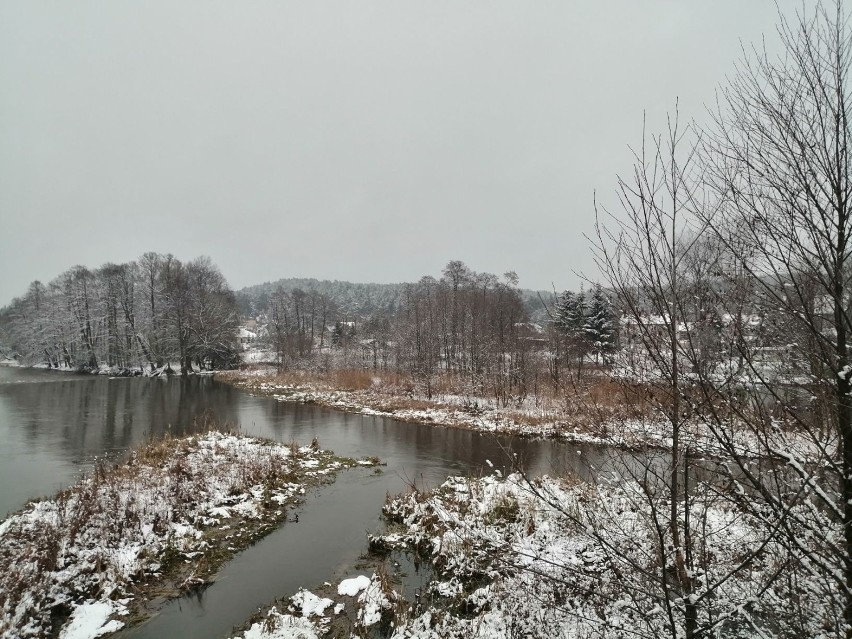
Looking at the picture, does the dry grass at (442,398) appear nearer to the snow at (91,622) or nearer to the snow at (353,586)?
the snow at (353,586)

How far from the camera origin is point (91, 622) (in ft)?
18.4

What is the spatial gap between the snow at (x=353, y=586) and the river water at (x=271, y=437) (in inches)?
16.3

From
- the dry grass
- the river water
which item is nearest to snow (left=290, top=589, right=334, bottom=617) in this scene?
the river water

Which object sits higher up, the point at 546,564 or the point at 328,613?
Answer: the point at 546,564

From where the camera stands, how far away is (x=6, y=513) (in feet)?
28.6

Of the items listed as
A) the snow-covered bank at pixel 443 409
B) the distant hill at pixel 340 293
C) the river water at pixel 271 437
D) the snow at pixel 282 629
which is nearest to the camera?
the snow at pixel 282 629

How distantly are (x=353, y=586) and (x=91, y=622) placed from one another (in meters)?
3.34

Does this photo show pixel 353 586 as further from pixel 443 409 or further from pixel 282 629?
pixel 443 409

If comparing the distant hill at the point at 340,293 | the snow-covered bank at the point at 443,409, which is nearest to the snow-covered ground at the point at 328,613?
the snow-covered bank at the point at 443,409

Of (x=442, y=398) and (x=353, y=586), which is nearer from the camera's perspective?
(x=353, y=586)

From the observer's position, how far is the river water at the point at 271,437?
21.3 ft

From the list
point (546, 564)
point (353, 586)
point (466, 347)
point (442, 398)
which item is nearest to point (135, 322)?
point (466, 347)

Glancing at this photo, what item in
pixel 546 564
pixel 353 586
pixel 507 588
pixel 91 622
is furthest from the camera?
pixel 546 564

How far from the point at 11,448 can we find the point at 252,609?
13775 millimetres
